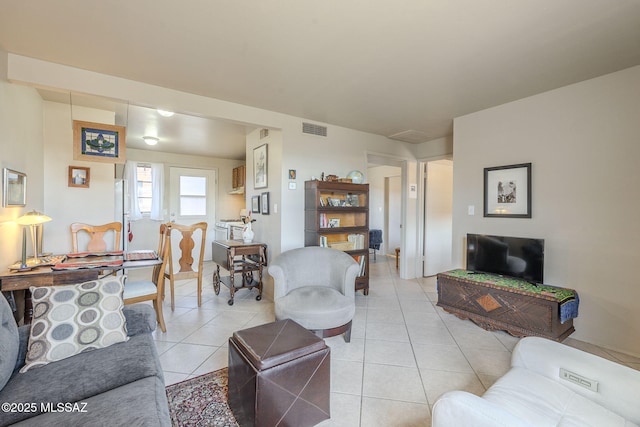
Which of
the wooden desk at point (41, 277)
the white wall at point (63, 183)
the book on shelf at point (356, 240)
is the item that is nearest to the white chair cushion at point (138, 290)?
the wooden desk at point (41, 277)

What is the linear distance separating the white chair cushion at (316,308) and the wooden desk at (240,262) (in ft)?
4.38

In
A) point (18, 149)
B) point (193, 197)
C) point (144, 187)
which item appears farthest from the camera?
point (193, 197)

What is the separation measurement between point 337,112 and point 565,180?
254 centimetres

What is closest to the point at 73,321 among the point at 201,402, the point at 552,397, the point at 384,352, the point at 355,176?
the point at 201,402

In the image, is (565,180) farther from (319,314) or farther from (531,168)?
(319,314)

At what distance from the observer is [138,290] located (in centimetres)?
274

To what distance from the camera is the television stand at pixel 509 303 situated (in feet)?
8.32

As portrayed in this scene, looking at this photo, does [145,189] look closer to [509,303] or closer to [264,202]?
[264,202]

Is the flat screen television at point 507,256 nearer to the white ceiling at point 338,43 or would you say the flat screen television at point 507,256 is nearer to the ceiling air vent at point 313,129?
the white ceiling at point 338,43

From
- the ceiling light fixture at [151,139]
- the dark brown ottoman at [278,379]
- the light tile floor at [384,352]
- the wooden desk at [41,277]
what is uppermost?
the ceiling light fixture at [151,139]

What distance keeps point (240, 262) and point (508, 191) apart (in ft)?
11.5

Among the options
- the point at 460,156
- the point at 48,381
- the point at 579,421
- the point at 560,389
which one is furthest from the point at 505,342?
the point at 48,381

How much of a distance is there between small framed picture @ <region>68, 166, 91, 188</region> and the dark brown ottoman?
3.23m

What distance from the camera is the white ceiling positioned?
1.78 m
